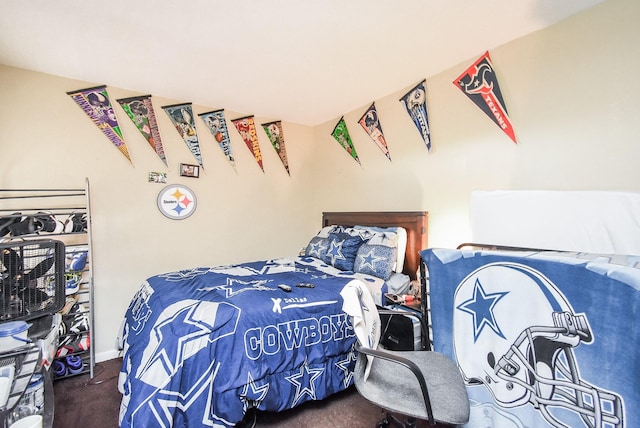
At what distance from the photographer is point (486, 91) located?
7.03 feet

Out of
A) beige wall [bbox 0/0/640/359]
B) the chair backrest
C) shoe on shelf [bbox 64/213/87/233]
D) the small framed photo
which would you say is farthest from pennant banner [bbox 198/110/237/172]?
Answer: the chair backrest

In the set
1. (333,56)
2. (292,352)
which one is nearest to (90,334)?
(292,352)

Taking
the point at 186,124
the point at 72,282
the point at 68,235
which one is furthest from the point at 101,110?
the point at 72,282

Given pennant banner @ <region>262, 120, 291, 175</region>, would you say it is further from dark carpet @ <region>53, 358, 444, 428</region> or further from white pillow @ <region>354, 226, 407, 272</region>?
dark carpet @ <region>53, 358, 444, 428</region>

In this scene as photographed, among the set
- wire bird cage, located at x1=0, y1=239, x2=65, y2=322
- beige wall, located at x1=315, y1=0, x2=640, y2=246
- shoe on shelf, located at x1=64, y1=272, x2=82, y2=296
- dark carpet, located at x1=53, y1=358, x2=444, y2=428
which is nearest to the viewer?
wire bird cage, located at x1=0, y1=239, x2=65, y2=322

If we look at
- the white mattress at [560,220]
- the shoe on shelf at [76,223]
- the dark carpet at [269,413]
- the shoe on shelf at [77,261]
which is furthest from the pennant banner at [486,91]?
the shoe on shelf at [77,261]

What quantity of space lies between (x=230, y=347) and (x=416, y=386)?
95cm

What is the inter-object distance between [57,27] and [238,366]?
2338mm

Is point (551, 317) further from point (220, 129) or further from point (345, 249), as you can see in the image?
point (220, 129)

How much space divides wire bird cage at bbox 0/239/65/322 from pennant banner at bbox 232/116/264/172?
232 cm

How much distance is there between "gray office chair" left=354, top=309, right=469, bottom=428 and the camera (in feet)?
3.67

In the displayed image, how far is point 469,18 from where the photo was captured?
1.79 m

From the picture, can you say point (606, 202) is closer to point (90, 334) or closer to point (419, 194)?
point (419, 194)

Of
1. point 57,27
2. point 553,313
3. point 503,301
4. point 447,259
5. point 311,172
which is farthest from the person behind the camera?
point 311,172
